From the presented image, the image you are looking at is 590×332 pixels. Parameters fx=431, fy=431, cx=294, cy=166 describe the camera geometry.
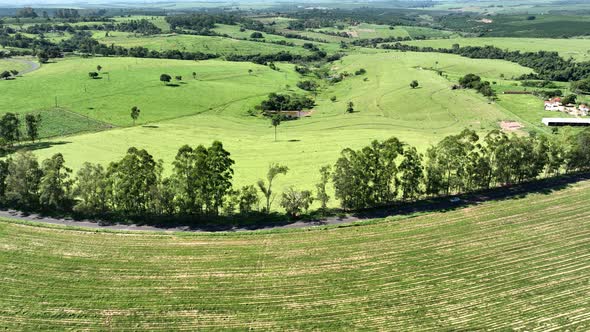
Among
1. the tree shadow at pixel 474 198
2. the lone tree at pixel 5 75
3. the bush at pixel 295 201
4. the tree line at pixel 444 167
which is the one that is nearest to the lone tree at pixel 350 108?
the tree line at pixel 444 167

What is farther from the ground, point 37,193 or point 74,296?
point 37,193

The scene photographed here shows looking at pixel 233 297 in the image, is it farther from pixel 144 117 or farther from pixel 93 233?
pixel 144 117

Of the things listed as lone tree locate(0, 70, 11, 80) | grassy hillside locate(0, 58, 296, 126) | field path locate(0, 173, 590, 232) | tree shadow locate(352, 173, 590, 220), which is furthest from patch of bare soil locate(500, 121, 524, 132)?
lone tree locate(0, 70, 11, 80)

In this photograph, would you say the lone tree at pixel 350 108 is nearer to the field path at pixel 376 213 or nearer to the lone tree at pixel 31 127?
the field path at pixel 376 213

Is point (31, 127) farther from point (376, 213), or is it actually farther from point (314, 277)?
point (314, 277)

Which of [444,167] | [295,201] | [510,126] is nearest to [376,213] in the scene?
[295,201]

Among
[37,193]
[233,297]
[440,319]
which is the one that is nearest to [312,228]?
[233,297]
